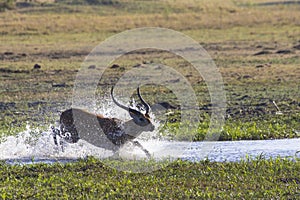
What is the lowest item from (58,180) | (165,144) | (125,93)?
(125,93)

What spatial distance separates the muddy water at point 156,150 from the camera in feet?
30.6

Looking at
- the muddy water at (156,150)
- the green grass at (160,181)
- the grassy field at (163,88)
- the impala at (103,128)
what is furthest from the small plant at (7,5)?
the green grass at (160,181)

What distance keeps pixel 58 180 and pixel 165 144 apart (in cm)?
272

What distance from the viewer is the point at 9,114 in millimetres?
14047

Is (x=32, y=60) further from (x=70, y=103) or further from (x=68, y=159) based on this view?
(x=68, y=159)

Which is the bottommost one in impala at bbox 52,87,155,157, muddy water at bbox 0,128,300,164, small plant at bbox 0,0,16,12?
small plant at bbox 0,0,16,12

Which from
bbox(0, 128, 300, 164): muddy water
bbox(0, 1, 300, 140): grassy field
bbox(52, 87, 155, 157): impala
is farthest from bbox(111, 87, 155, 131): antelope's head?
bbox(0, 1, 300, 140): grassy field

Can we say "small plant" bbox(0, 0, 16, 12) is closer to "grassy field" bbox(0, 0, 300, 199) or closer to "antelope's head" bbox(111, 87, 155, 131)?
"grassy field" bbox(0, 0, 300, 199)

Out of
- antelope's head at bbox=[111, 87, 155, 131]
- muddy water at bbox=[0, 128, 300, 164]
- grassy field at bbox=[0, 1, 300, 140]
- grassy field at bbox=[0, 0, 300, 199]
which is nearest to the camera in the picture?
grassy field at bbox=[0, 0, 300, 199]

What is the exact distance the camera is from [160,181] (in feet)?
25.6

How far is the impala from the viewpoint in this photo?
9.62m

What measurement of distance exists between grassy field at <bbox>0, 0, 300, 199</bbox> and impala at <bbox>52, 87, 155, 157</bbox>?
0.81m

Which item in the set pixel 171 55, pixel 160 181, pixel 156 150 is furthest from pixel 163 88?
pixel 160 181

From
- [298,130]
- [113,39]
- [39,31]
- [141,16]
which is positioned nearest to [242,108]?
[298,130]
